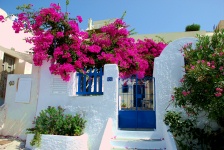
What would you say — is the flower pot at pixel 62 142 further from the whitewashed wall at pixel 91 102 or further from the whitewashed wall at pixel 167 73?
the whitewashed wall at pixel 167 73

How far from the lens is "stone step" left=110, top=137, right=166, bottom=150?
7.69 metres

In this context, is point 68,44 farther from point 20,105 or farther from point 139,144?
point 139,144

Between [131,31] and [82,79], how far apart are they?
4.88m

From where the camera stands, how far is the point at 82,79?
9.98 m

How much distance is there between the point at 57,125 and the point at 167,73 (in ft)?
18.9

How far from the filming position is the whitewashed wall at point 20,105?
1024cm

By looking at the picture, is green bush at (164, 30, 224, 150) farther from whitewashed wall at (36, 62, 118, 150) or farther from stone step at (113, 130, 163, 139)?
whitewashed wall at (36, 62, 118, 150)

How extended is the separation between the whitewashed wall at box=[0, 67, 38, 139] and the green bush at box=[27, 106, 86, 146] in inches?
63.4

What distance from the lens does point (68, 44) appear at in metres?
9.91

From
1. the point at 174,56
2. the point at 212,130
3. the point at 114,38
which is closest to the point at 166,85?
the point at 174,56

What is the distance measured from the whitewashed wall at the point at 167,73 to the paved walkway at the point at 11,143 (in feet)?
22.3

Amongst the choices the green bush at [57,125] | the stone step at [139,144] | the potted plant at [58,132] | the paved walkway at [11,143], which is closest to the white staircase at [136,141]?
the stone step at [139,144]

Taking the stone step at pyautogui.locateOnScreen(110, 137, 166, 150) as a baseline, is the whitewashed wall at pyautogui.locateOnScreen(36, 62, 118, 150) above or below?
above

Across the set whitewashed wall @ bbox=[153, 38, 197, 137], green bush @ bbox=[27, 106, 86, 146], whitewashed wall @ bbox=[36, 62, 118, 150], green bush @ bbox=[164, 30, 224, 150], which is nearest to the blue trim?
whitewashed wall @ bbox=[36, 62, 118, 150]
